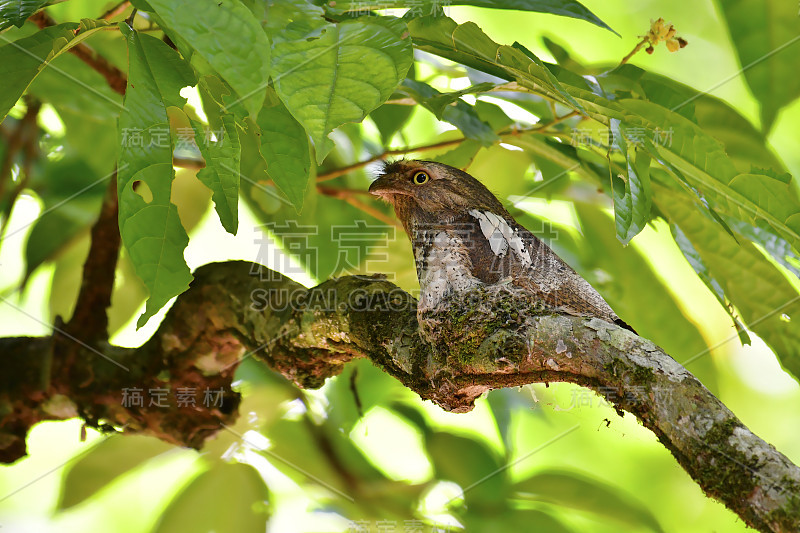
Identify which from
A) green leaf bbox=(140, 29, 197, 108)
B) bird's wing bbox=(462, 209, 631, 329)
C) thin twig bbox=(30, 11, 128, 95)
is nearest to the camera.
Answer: green leaf bbox=(140, 29, 197, 108)

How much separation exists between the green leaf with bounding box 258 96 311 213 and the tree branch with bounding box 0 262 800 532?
320 mm

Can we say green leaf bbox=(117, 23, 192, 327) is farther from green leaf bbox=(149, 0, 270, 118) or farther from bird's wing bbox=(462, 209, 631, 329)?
bird's wing bbox=(462, 209, 631, 329)

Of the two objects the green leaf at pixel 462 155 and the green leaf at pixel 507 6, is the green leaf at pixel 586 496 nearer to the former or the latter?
the green leaf at pixel 462 155

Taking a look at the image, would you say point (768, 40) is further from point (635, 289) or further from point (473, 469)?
point (473, 469)

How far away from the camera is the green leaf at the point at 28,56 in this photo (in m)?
0.88

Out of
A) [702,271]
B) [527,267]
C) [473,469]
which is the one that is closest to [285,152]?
[527,267]

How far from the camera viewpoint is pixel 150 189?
0.84 metres

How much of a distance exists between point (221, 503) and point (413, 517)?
1.60 feet

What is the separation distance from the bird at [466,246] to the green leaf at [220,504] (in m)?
0.85

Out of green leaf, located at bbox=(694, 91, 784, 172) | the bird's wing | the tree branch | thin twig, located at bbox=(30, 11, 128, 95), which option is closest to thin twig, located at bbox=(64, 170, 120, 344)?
the tree branch

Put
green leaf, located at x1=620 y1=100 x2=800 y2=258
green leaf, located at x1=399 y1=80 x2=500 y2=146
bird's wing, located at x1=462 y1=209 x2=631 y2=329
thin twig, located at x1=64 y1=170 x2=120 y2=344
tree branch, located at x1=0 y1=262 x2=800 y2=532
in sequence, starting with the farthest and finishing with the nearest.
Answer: thin twig, located at x1=64 y1=170 x2=120 y2=344, green leaf, located at x1=399 y1=80 x2=500 y2=146, bird's wing, located at x1=462 y1=209 x2=631 y2=329, green leaf, located at x1=620 y1=100 x2=800 y2=258, tree branch, located at x1=0 y1=262 x2=800 y2=532

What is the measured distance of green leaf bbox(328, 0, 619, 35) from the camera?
93cm

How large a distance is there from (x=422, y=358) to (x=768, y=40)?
A: 849 mm

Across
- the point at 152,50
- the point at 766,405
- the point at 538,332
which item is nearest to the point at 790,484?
the point at 538,332
